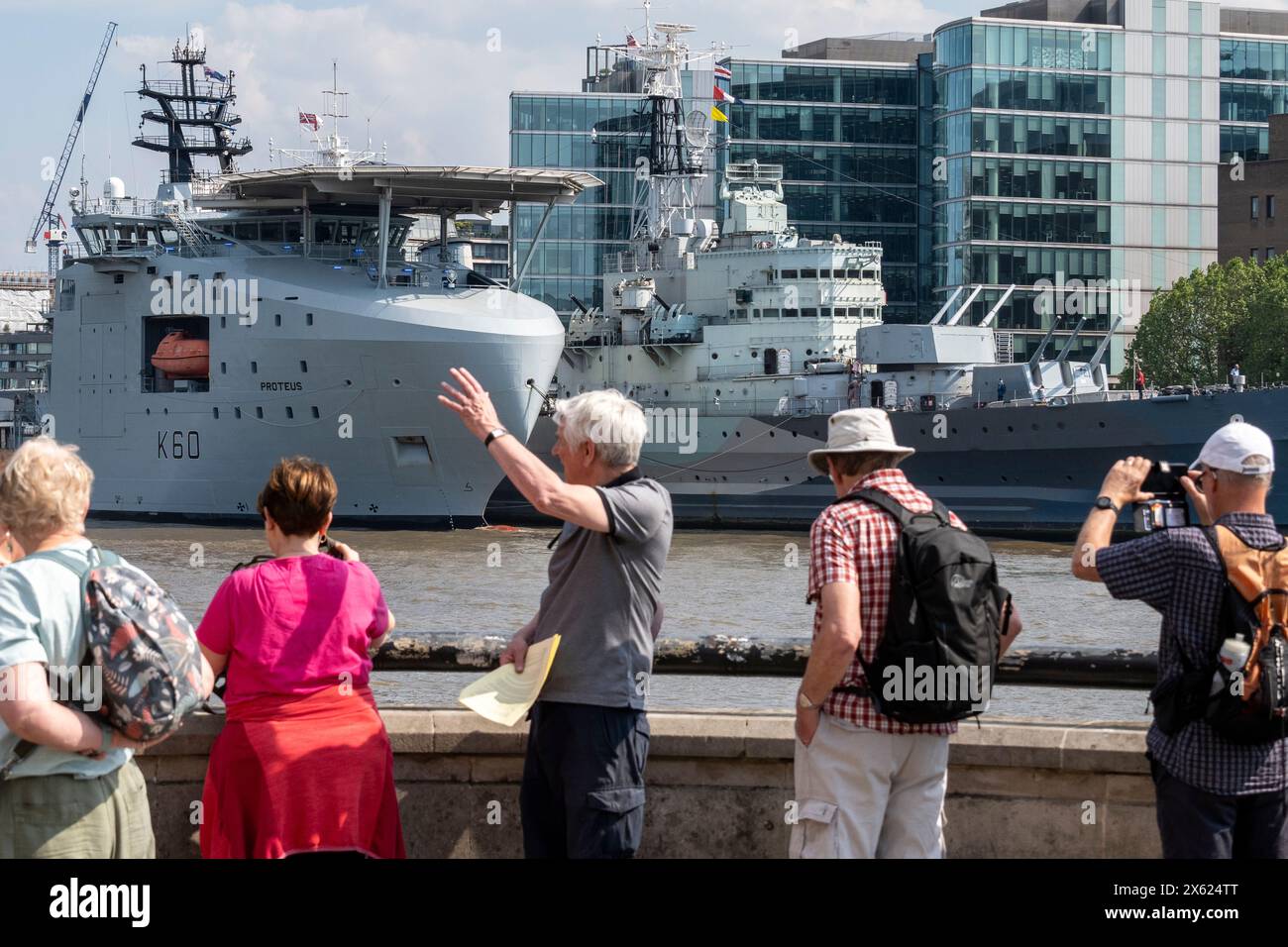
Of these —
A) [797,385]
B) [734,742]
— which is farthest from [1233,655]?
[797,385]

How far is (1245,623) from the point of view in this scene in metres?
3.82

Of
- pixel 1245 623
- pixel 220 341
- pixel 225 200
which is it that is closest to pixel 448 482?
pixel 220 341

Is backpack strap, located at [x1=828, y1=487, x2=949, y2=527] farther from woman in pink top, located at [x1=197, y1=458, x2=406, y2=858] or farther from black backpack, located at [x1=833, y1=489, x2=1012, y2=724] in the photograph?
woman in pink top, located at [x1=197, y1=458, x2=406, y2=858]

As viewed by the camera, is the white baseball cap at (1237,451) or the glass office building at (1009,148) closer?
the white baseball cap at (1237,451)

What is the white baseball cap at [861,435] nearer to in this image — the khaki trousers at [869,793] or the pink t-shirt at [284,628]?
the khaki trousers at [869,793]

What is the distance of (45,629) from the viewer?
358 centimetres

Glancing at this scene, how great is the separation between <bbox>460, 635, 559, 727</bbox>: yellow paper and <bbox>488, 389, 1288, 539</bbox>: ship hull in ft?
110

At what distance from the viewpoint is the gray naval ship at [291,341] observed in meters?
38.7

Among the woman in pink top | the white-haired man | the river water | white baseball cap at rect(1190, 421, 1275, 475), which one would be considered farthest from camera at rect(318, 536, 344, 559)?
the river water

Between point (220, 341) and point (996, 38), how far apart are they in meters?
34.3

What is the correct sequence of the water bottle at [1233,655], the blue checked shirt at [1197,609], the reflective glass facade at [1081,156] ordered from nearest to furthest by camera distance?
the water bottle at [1233,655]
the blue checked shirt at [1197,609]
the reflective glass facade at [1081,156]

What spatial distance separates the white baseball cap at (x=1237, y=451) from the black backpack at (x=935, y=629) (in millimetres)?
608

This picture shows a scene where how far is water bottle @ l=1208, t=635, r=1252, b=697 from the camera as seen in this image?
12.4 ft

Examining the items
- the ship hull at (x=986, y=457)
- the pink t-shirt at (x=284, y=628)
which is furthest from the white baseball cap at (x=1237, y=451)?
the ship hull at (x=986, y=457)
